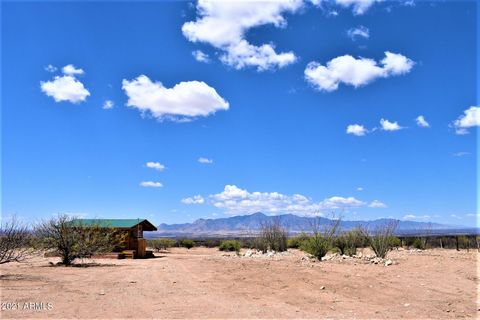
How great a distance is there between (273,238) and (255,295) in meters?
26.8

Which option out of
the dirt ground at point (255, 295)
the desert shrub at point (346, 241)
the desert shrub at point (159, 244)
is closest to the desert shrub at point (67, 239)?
the dirt ground at point (255, 295)

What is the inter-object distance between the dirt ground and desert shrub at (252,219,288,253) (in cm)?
2043

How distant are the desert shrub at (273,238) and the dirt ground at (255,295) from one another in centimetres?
2043

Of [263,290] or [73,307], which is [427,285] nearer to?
[263,290]

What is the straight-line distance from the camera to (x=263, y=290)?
1432 cm

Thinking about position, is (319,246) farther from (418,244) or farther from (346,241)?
(418,244)

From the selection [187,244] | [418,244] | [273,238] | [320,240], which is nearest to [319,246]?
[320,240]

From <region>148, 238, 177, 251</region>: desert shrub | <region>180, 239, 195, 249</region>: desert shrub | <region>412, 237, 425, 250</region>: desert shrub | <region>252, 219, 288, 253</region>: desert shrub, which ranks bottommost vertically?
<region>180, 239, 195, 249</region>: desert shrub

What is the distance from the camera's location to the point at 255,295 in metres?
13.4

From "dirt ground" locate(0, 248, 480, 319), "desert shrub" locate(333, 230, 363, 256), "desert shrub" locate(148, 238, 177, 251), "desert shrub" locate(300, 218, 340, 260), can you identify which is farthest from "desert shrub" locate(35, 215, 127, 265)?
"desert shrub" locate(148, 238, 177, 251)

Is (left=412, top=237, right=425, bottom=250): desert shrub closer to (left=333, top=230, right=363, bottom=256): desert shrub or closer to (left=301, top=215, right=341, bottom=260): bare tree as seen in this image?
(left=333, top=230, right=363, bottom=256): desert shrub

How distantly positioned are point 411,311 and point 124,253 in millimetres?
27681

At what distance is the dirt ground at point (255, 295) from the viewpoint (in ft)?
35.1

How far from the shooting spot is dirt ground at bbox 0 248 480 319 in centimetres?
1069
